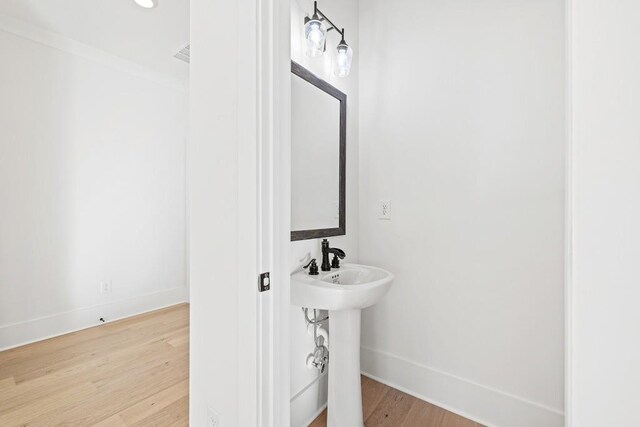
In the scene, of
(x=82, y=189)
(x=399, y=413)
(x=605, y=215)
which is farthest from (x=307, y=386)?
(x=82, y=189)

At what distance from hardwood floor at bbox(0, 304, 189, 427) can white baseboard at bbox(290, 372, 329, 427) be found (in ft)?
2.02

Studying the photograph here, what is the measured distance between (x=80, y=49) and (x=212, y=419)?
3170 mm

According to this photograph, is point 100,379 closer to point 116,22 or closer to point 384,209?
point 384,209

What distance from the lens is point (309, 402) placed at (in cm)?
151

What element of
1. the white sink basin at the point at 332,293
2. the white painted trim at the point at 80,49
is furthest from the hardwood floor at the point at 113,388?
the white painted trim at the point at 80,49

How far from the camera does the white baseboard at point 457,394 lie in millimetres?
1380

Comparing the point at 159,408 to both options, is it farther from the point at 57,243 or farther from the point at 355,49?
the point at 355,49

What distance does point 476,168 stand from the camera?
5.00 feet

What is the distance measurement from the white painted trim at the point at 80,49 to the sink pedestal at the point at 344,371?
3.10 meters

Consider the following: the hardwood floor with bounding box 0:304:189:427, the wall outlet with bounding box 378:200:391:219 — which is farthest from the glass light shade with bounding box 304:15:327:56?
the hardwood floor with bounding box 0:304:189:427

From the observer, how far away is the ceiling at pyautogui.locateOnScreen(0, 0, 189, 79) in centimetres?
201

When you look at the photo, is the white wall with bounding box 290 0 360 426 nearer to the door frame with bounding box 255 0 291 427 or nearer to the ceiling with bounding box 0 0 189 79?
the door frame with bounding box 255 0 291 427

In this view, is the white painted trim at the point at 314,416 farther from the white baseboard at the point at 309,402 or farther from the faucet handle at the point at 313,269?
the faucet handle at the point at 313,269

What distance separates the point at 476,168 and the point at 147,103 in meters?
3.18
